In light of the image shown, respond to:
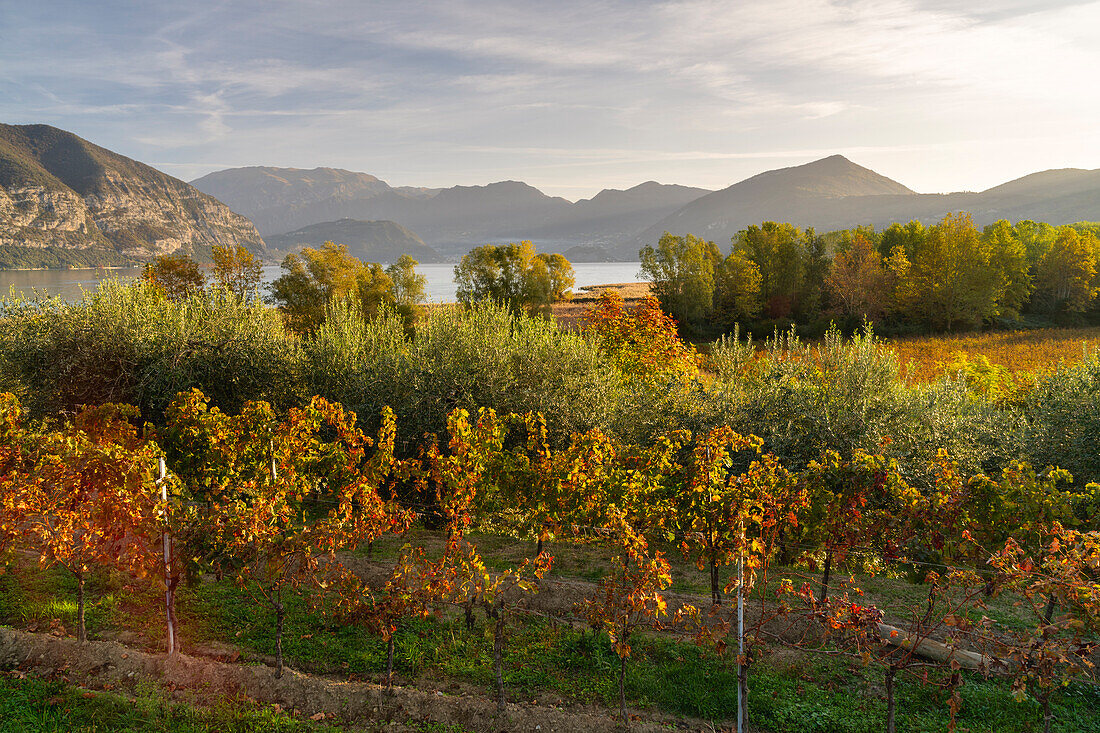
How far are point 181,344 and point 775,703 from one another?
18157mm

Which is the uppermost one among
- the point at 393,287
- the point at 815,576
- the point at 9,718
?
the point at 393,287

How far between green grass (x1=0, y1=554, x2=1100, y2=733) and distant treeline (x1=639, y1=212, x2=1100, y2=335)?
47482 mm

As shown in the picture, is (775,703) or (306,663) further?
(306,663)

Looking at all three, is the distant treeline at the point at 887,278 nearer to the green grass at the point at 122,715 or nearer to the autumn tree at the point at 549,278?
the autumn tree at the point at 549,278

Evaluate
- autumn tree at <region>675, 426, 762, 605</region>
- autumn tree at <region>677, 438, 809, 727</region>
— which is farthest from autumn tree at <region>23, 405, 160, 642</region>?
autumn tree at <region>675, 426, 762, 605</region>

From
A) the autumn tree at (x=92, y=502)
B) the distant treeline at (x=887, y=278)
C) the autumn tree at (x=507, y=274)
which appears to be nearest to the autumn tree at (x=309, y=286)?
the autumn tree at (x=507, y=274)

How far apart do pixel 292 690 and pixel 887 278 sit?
61.3 meters

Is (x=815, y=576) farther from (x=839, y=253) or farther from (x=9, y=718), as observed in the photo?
(x=839, y=253)

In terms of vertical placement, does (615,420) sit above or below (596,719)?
above

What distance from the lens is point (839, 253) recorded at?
60750 millimetres

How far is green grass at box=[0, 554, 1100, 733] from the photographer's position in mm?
7637

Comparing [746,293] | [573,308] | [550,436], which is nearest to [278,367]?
[550,436]

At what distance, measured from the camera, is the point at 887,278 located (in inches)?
2173

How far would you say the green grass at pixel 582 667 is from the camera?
301 inches
